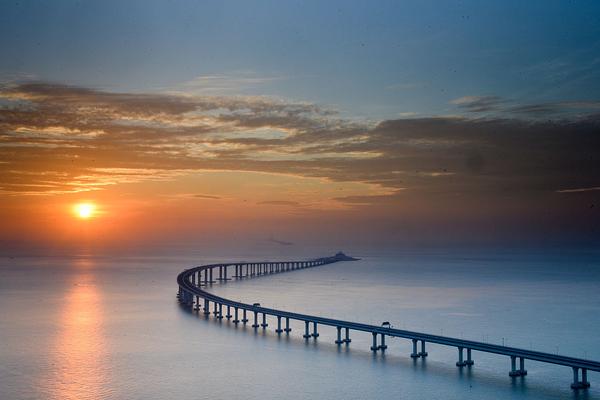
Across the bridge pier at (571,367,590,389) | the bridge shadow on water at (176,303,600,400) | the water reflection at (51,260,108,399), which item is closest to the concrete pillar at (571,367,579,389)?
the bridge pier at (571,367,590,389)

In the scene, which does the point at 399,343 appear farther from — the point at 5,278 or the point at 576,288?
the point at 5,278

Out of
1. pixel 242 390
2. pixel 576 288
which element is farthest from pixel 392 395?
pixel 576 288

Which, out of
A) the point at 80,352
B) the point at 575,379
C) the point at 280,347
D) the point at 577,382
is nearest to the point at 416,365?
the point at 575,379

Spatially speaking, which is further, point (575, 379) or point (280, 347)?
point (280, 347)

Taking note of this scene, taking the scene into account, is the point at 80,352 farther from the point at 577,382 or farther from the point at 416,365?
the point at 577,382

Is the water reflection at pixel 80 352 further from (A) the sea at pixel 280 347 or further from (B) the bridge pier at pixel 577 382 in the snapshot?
(B) the bridge pier at pixel 577 382
